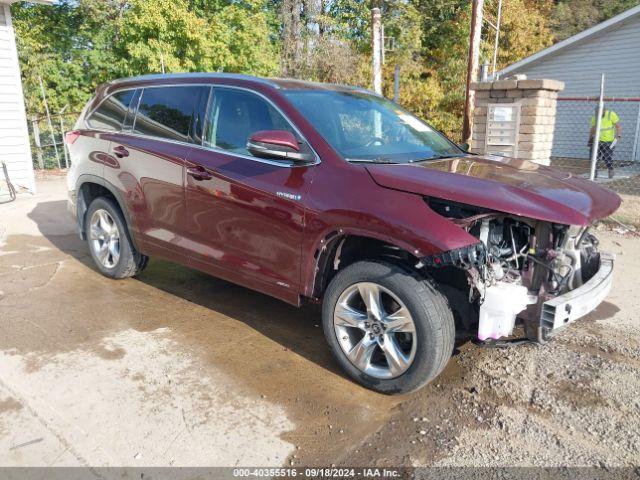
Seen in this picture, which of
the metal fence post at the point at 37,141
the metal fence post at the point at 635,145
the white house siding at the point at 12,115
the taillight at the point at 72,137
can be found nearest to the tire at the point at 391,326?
the taillight at the point at 72,137

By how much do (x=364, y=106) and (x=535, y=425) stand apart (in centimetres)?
258

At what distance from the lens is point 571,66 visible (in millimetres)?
17359

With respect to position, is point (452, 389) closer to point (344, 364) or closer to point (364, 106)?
point (344, 364)

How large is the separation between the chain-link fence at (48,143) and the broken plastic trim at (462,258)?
13.0 metres

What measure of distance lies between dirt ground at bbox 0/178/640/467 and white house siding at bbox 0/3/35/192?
238 inches

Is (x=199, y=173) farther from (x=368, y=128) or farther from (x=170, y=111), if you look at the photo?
(x=368, y=128)

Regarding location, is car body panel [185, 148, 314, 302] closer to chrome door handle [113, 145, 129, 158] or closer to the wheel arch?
the wheel arch

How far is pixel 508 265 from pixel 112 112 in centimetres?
391

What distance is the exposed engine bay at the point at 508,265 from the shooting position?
117 inches

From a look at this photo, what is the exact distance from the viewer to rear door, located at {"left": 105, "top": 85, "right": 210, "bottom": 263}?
14.2 ft

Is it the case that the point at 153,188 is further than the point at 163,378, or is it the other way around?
the point at 153,188

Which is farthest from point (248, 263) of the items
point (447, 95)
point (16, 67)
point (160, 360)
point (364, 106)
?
point (447, 95)

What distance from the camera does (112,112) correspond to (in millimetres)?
5164

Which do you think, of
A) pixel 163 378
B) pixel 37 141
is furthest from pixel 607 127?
pixel 37 141
